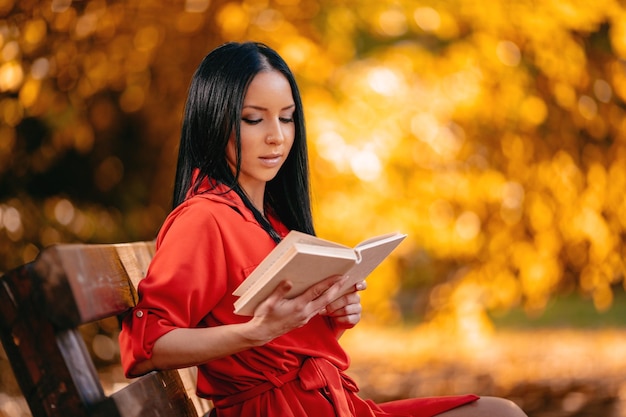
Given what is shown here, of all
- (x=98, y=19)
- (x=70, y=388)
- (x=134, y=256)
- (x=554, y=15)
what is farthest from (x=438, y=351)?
(x=70, y=388)

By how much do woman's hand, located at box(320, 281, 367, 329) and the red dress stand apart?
28 millimetres

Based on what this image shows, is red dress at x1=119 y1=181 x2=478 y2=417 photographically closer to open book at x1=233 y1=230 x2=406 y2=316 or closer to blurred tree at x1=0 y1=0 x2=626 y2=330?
open book at x1=233 y1=230 x2=406 y2=316

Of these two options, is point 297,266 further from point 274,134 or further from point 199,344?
point 274,134

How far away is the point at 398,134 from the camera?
17.4 feet

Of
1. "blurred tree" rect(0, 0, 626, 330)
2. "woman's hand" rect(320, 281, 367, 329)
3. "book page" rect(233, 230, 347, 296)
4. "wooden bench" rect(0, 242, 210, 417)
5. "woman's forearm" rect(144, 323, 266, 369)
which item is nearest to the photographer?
"wooden bench" rect(0, 242, 210, 417)

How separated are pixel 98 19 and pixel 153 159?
5.19 feet

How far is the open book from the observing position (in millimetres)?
1338

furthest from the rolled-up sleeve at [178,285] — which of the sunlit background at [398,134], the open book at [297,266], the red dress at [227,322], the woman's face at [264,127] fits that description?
the sunlit background at [398,134]

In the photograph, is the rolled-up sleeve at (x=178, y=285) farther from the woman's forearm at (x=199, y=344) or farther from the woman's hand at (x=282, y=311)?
the woman's hand at (x=282, y=311)

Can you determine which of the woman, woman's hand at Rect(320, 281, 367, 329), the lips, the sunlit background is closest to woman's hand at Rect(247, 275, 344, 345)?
the woman

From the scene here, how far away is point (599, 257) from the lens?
5.93 metres

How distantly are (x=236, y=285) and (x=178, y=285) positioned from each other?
0.13m

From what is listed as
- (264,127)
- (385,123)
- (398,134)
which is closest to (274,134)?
(264,127)

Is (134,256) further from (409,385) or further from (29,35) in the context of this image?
(409,385)
